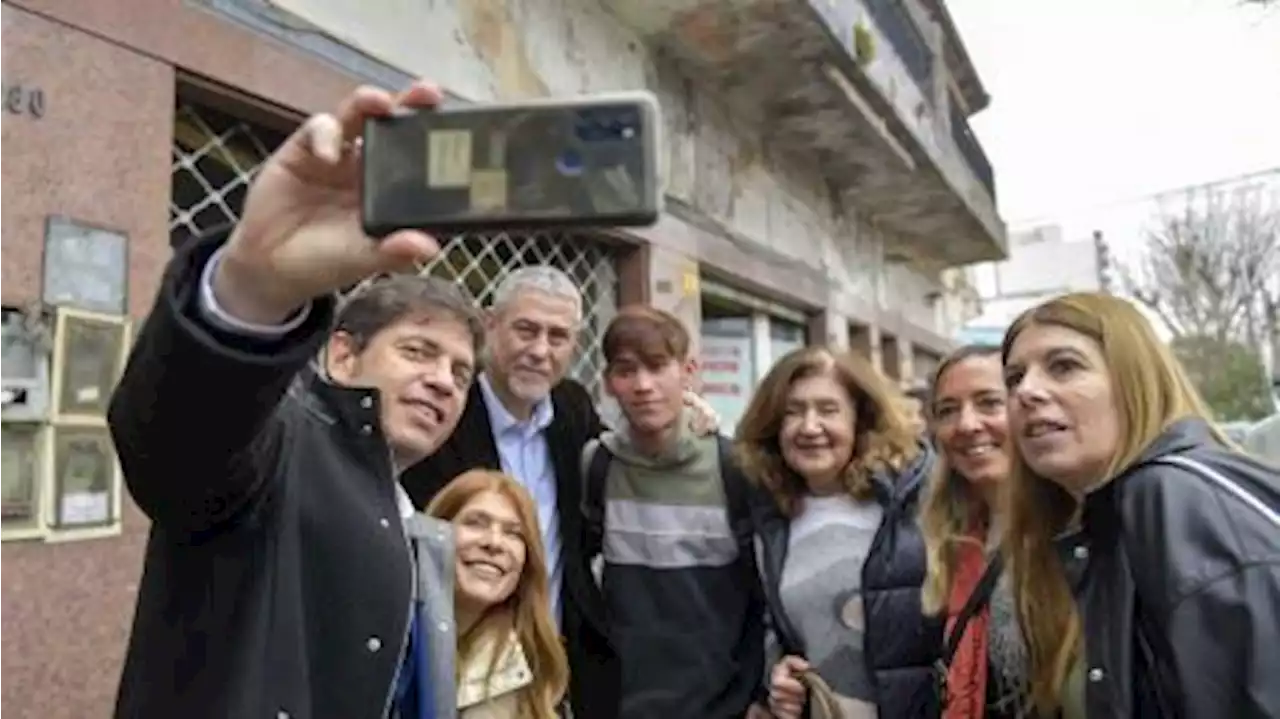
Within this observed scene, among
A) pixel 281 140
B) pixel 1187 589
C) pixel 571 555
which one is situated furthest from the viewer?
pixel 281 140

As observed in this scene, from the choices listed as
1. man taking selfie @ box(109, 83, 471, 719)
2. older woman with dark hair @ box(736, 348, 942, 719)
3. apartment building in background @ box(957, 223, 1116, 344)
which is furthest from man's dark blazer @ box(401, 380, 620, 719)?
apartment building in background @ box(957, 223, 1116, 344)

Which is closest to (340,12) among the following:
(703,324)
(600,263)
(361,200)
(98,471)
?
(98,471)

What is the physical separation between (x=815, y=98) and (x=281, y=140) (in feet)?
13.9

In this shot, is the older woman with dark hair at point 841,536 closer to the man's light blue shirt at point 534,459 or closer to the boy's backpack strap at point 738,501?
the boy's backpack strap at point 738,501

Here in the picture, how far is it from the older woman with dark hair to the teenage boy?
0.13 metres

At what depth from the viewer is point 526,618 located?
2.25 m

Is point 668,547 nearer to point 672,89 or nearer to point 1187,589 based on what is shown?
point 1187,589

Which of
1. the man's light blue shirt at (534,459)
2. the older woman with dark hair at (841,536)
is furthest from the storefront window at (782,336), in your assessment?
the older woman with dark hair at (841,536)

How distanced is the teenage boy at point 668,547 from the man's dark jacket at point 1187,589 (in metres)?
1.14

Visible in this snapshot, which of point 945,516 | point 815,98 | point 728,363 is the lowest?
point 945,516

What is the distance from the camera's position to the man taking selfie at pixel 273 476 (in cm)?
99

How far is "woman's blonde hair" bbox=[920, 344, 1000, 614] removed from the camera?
7.30 feet

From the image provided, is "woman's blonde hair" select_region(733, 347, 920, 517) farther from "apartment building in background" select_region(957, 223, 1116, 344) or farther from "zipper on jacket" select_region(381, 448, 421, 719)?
"apartment building in background" select_region(957, 223, 1116, 344)

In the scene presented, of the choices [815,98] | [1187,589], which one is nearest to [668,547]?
[1187,589]
